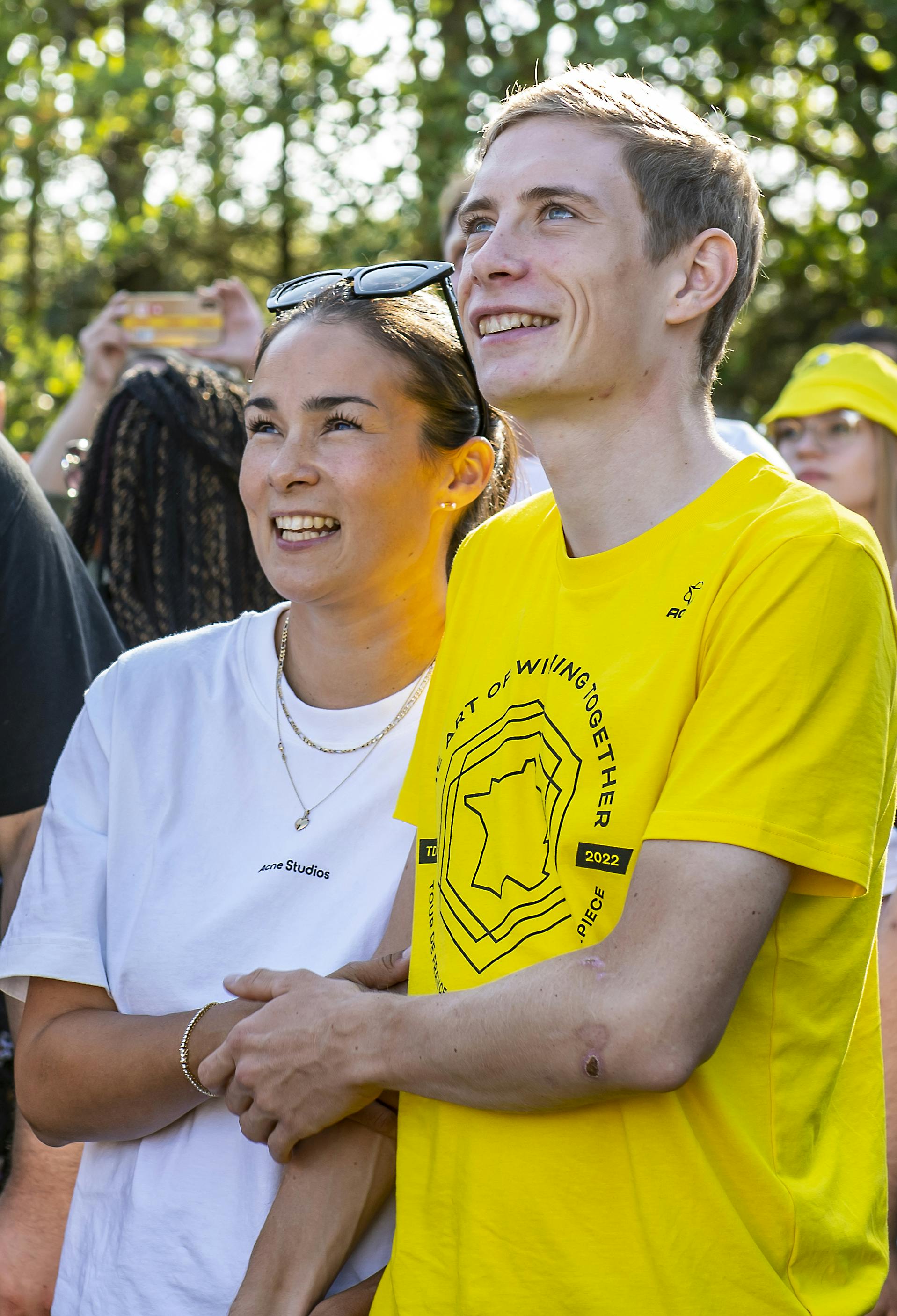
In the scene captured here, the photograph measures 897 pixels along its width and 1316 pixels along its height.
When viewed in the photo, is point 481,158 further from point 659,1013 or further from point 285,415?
point 659,1013

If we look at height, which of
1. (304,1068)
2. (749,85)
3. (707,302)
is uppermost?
(749,85)

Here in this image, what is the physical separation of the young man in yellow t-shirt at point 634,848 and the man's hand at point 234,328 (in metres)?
2.96

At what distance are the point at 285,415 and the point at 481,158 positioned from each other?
0.55 metres

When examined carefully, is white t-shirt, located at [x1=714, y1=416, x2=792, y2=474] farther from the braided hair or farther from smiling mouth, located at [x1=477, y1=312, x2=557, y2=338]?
smiling mouth, located at [x1=477, y1=312, x2=557, y2=338]

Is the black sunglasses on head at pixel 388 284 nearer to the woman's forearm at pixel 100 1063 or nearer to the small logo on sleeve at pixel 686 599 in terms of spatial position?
the small logo on sleeve at pixel 686 599

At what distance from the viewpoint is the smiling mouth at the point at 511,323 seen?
161 centimetres

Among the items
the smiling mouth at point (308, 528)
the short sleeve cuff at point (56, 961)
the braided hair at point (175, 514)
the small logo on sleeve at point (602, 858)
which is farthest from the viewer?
the braided hair at point (175, 514)

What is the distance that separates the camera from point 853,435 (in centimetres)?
367

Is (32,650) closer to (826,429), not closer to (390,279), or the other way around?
(390,279)

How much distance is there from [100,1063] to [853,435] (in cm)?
268

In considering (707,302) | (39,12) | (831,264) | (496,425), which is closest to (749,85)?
(831,264)

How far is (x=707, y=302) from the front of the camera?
163cm

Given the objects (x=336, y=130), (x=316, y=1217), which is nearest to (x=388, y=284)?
(x=316, y=1217)

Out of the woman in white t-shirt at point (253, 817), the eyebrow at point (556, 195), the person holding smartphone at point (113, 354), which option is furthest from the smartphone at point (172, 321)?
the eyebrow at point (556, 195)
